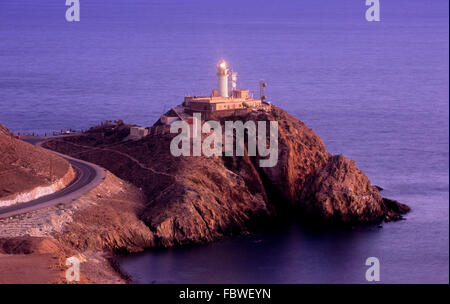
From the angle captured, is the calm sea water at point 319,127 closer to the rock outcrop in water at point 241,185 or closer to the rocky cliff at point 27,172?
the rock outcrop in water at point 241,185

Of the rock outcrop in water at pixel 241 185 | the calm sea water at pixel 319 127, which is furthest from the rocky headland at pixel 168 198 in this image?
the calm sea water at pixel 319 127

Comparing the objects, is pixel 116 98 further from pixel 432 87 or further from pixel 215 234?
pixel 215 234

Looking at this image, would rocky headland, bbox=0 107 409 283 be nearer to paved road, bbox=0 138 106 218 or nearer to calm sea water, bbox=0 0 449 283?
paved road, bbox=0 138 106 218

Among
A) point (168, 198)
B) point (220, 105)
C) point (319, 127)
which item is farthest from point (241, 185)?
point (319, 127)

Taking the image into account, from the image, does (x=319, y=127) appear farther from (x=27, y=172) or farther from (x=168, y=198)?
(x=27, y=172)

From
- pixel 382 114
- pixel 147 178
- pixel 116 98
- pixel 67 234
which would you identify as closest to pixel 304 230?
pixel 147 178
